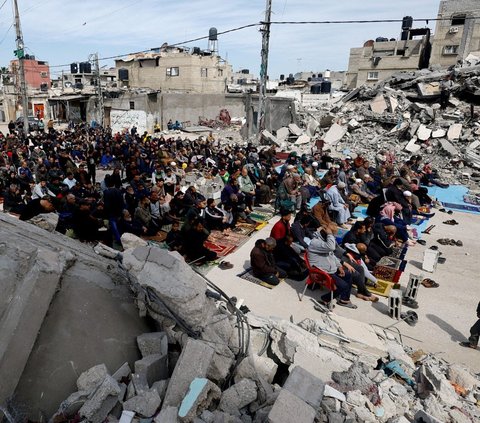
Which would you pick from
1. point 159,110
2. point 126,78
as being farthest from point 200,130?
point 126,78

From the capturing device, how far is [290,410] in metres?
3.22

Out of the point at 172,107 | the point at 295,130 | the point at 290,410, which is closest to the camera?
the point at 290,410

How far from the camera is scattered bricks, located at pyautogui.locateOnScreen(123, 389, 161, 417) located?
134 inches

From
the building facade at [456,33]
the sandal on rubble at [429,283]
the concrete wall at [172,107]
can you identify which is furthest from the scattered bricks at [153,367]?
the building facade at [456,33]

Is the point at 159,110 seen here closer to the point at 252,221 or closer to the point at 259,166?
the point at 259,166

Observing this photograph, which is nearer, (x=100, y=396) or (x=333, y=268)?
(x=100, y=396)

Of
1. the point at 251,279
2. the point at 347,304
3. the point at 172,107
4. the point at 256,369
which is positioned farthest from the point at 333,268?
the point at 172,107

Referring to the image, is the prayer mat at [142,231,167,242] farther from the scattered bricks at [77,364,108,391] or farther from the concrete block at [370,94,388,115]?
the concrete block at [370,94,388,115]

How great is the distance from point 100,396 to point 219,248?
244 inches

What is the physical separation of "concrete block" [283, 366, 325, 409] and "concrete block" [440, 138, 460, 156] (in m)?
19.6

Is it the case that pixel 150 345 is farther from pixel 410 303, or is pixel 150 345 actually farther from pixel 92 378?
pixel 410 303

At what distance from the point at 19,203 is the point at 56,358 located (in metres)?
8.00

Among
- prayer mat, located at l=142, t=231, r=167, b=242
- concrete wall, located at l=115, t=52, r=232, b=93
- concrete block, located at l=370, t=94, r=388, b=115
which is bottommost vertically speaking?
prayer mat, located at l=142, t=231, r=167, b=242

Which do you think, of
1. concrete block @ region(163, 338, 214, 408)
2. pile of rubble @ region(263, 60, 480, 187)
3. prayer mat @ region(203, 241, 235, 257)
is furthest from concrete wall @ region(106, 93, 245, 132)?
concrete block @ region(163, 338, 214, 408)
